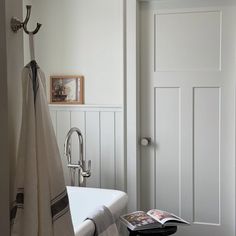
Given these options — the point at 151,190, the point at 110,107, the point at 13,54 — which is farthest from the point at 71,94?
the point at 13,54

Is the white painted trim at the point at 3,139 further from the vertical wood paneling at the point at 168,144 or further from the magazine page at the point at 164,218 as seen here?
the vertical wood paneling at the point at 168,144

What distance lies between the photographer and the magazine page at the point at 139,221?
6.68ft

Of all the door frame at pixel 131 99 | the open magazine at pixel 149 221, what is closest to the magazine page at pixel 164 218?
the open magazine at pixel 149 221

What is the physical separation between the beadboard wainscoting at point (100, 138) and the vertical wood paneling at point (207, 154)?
0.55 m

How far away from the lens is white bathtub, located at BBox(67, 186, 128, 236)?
222cm

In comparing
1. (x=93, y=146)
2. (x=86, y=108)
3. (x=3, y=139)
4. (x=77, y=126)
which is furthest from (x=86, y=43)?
(x=3, y=139)

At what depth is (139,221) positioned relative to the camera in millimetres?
2092

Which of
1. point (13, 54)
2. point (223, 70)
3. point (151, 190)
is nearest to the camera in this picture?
point (13, 54)

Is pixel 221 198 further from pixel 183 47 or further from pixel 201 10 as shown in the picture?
pixel 201 10

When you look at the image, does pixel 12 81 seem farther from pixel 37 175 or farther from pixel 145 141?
pixel 145 141

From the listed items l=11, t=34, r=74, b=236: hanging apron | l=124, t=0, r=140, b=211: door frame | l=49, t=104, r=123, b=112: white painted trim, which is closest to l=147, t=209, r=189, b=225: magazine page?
l=124, t=0, r=140, b=211: door frame

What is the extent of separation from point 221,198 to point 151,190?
512mm

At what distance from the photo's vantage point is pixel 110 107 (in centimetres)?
272

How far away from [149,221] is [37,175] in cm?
136
